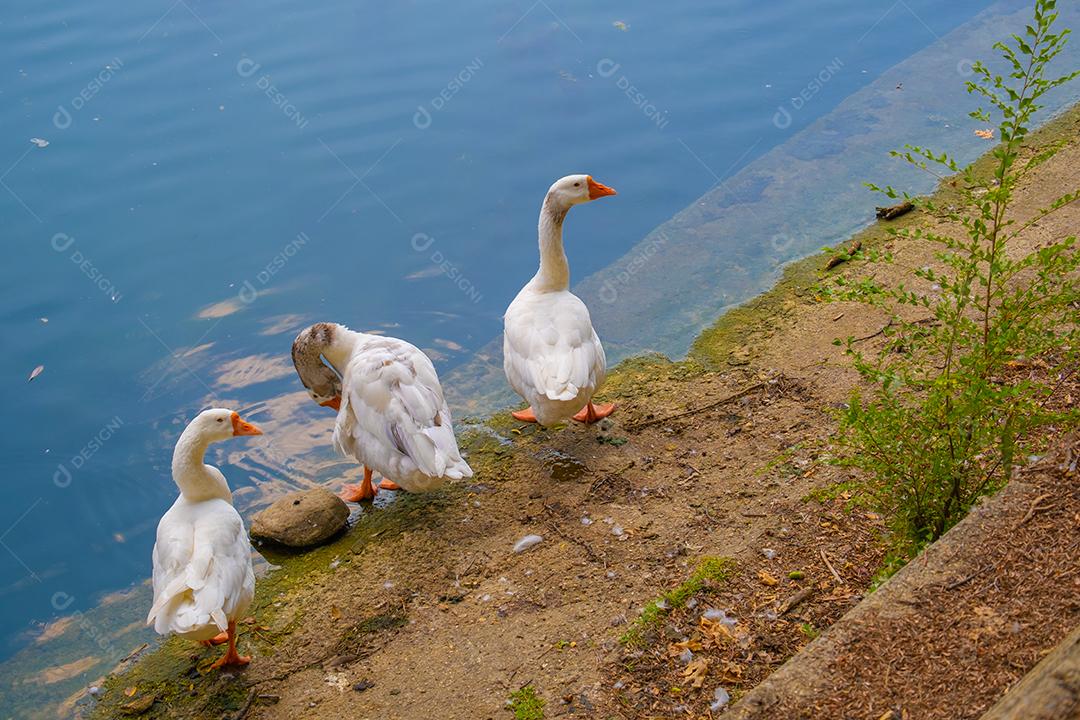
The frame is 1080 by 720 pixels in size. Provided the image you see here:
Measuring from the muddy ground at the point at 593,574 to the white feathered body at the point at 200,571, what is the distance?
47 cm

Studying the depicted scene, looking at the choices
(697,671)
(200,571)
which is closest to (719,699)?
(697,671)

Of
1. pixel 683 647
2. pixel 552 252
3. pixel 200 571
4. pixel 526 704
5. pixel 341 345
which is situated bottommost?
pixel 683 647

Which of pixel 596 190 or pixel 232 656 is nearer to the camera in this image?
pixel 232 656

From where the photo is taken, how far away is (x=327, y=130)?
29.2ft

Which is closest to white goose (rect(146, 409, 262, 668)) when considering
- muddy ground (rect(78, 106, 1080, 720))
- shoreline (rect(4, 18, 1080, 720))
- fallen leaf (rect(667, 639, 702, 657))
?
muddy ground (rect(78, 106, 1080, 720))

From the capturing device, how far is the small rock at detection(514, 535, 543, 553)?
4.93m

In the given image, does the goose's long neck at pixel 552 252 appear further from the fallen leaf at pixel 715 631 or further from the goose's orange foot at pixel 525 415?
the fallen leaf at pixel 715 631

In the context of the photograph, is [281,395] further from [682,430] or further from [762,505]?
[762,505]

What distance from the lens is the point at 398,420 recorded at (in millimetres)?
5113

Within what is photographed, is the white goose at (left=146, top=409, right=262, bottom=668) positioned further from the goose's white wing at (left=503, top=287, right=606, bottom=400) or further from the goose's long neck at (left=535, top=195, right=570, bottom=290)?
the goose's long neck at (left=535, top=195, right=570, bottom=290)

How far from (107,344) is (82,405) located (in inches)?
25.3

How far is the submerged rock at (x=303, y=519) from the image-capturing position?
203 inches
